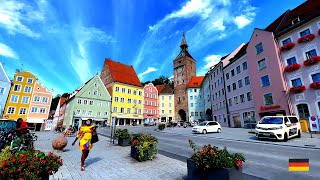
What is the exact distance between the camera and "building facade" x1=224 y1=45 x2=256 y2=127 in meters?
30.8

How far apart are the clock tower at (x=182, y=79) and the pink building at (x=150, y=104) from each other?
870 cm

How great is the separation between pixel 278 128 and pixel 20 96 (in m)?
49.6

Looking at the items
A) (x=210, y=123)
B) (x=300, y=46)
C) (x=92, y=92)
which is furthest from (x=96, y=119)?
(x=300, y=46)

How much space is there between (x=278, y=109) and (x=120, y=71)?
47.2m

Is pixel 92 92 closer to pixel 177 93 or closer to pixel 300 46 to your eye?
pixel 177 93

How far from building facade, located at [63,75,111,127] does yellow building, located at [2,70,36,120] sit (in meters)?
9.19

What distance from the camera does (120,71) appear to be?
5981 centimetres

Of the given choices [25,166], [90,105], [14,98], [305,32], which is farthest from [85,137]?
[14,98]

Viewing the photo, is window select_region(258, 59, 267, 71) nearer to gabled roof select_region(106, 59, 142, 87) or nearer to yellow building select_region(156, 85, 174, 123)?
gabled roof select_region(106, 59, 142, 87)

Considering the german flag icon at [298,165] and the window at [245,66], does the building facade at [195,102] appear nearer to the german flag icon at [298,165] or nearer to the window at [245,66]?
the window at [245,66]

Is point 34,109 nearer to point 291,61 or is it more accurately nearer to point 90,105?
point 90,105

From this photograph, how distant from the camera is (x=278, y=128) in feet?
46.4

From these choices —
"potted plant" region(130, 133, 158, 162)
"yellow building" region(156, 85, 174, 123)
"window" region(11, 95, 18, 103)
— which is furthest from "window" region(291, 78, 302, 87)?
"window" region(11, 95, 18, 103)

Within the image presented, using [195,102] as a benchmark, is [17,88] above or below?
below
